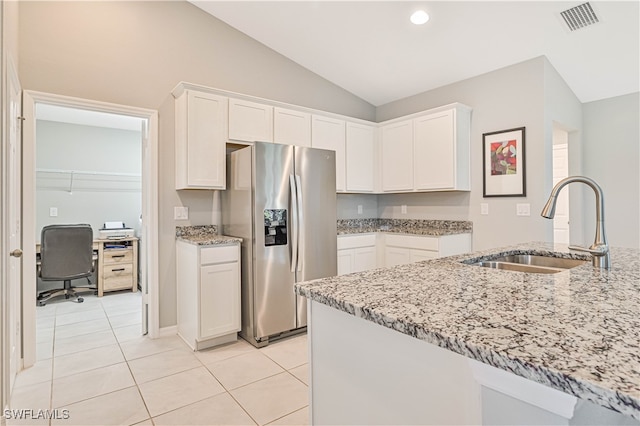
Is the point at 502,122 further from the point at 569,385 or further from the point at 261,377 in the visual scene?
the point at 569,385

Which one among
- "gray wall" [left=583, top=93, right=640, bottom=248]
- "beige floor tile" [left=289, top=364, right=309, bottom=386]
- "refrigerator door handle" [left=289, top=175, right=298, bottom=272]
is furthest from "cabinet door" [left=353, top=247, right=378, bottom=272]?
"gray wall" [left=583, top=93, right=640, bottom=248]

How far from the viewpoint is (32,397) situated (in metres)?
2.12

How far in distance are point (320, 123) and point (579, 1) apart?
96.3 inches

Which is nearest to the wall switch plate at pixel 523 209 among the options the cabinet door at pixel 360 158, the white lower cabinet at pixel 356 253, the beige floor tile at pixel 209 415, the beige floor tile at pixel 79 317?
the white lower cabinet at pixel 356 253

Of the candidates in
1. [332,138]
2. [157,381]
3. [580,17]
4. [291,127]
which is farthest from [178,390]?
[580,17]

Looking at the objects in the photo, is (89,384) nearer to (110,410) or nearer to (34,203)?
(110,410)

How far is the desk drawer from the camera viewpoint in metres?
4.63

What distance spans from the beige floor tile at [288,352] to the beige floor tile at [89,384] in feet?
3.28

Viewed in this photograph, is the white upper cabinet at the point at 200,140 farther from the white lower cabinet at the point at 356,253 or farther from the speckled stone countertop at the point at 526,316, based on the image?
the speckled stone countertop at the point at 526,316

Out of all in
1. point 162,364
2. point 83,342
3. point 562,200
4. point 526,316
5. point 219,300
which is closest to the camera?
point 526,316

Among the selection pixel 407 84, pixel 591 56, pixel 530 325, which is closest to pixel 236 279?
pixel 530 325

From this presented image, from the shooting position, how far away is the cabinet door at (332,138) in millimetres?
3865

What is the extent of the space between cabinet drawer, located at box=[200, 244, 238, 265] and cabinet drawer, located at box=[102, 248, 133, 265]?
104 inches

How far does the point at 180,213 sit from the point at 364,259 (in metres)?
2.08
